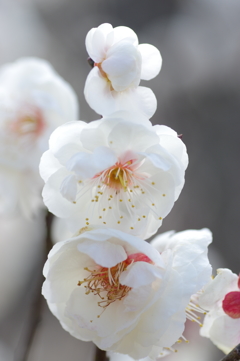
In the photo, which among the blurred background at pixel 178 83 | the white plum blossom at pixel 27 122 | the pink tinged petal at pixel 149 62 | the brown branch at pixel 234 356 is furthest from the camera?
the blurred background at pixel 178 83

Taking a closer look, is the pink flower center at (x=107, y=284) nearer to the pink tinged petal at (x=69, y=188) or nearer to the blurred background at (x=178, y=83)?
the pink tinged petal at (x=69, y=188)

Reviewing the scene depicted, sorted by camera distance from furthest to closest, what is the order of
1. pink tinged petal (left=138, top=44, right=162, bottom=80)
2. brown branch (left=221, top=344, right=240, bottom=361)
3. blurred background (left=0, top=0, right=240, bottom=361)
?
1. blurred background (left=0, top=0, right=240, bottom=361)
2. pink tinged petal (left=138, top=44, right=162, bottom=80)
3. brown branch (left=221, top=344, right=240, bottom=361)

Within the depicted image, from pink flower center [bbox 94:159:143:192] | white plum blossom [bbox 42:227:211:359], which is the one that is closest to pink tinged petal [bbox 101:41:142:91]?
pink flower center [bbox 94:159:143:192]

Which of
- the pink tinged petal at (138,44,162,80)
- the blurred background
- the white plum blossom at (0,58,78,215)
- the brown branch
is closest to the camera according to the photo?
the brown branch

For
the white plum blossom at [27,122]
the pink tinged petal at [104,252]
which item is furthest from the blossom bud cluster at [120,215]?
the white plum blossom at [27,122]

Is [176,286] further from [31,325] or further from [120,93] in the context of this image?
[31,325]

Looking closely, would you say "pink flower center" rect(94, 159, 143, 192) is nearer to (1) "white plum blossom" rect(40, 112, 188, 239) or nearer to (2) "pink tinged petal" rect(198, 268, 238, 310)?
(1) "white plum blossom" rect(40, 112, 188, 239)
